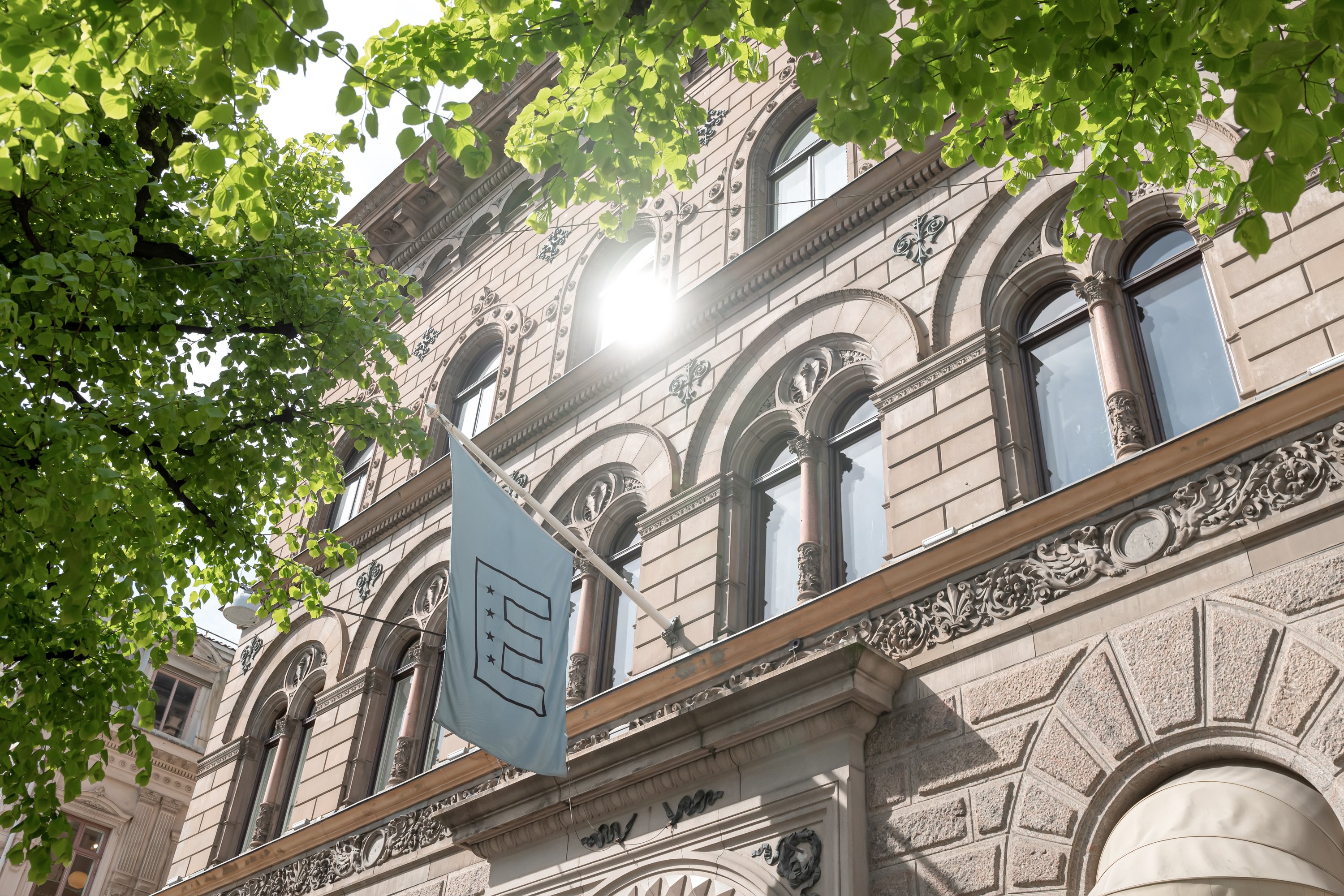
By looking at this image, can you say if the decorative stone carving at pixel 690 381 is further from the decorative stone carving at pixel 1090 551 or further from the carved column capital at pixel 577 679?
the decorative stone carving at pixel 1090 551

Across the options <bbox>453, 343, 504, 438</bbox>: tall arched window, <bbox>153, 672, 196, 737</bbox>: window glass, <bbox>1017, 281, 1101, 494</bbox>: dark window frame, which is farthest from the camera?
<bbox>153, 672, 196, 737</bbox>: window glass

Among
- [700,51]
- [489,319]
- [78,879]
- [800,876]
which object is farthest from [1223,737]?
[78,879]

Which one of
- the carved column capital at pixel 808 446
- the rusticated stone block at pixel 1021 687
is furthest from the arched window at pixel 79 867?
the rusticated stone block at pixel 1021 687

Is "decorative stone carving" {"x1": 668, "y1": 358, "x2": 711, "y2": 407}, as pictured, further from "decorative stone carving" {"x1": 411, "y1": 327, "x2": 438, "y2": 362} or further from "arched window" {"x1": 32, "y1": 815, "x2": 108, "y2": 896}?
"arched window" {"x1": 32, "y1": 815, "x2": 108, "y2": 896}

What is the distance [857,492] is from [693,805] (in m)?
3.43

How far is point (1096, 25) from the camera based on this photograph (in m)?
5.45

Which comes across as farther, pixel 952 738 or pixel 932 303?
pixel 932 303

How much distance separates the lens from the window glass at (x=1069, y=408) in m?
9.45

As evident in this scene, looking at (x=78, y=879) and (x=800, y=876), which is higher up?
(x=78, y=879)

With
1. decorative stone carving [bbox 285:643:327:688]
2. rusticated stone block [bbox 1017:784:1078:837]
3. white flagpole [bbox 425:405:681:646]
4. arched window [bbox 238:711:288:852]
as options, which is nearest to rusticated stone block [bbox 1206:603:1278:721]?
rusticated stone block [bbox 1017:784:1078:837]

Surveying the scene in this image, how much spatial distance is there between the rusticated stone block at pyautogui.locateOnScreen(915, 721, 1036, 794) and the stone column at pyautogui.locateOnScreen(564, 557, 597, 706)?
505cm

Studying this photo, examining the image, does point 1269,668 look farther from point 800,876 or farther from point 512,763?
point 512,763

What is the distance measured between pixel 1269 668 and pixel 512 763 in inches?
224

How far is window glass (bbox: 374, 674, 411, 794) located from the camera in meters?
15.4
